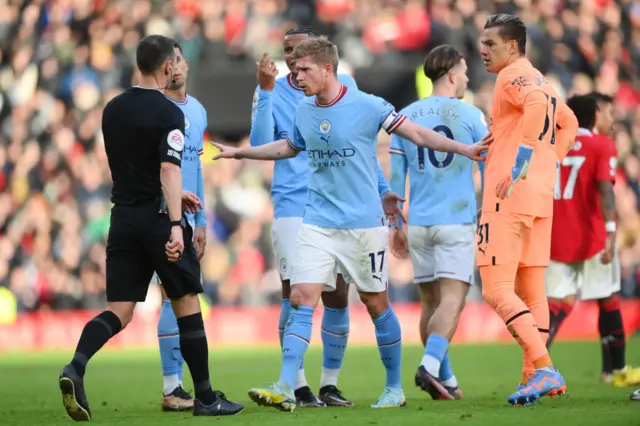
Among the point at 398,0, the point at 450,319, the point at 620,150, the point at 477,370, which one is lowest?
the point at 477,370

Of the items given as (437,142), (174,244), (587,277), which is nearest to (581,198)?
(587,277)

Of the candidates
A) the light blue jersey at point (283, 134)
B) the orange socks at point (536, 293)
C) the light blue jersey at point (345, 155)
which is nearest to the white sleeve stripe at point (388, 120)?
the light blue jersey at point (345, 155)

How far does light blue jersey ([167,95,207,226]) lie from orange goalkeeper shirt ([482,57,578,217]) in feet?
7.50

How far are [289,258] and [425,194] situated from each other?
128 cm

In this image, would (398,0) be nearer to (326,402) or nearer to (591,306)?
(591,306)

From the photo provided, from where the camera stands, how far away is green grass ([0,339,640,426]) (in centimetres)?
699

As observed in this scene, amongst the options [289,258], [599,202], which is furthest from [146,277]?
[599,202]

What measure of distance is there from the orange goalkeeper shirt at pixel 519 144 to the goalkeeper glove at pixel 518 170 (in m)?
0.17

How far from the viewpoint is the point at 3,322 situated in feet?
66.5

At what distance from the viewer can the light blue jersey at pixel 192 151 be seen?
874 cm

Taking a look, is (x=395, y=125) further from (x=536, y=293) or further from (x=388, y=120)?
(x=536, y=293)

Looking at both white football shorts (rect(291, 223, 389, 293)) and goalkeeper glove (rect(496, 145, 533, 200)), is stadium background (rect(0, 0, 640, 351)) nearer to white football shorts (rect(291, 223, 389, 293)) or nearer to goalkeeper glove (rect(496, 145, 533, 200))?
white football shorts (rect(291, 223, 389, 293))

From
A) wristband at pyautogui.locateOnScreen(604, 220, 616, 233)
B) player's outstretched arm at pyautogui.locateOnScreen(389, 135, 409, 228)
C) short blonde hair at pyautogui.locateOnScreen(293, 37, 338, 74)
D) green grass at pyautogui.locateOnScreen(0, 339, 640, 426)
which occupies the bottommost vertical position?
Answer: green grass at pyautogui.locateOnScreen(0, 339, 640, 426)

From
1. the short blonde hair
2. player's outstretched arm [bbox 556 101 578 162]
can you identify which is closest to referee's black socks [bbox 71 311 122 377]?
the short blonde hair
